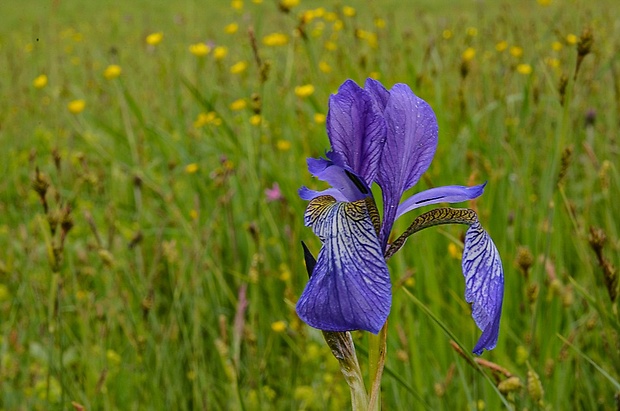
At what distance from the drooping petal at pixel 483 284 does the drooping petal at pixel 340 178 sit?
0.44 ft

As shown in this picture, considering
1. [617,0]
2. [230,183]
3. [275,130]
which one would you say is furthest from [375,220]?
[617,0]

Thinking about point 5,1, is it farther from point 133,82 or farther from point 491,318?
point 491,318

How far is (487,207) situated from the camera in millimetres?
1858

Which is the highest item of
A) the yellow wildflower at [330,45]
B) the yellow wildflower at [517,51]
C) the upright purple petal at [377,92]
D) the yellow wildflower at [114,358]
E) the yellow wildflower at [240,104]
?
the yellow wildflower at [330,45]

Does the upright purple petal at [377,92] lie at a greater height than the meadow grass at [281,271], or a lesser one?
greater

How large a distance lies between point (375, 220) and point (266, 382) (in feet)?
4.13

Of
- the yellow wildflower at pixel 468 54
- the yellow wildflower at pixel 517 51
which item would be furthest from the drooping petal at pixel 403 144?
the yellow wildflower at pixel 517 51

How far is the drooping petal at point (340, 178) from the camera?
0.73 meters

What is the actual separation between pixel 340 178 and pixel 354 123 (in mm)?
68

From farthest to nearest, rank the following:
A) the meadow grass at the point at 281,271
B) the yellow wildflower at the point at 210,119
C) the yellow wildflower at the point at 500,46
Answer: the yellow wildflower at the point at 500,46, the yellow wildflower at the point at 210,119, the meadow grass at the point at 281,271

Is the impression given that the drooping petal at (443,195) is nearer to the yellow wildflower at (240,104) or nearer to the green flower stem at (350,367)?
the green flower stem at (350,367)

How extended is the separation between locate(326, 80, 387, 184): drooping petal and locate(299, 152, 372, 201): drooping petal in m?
0.03

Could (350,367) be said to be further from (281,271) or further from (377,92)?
(281,271)

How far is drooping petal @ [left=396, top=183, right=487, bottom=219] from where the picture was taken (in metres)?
0.76
